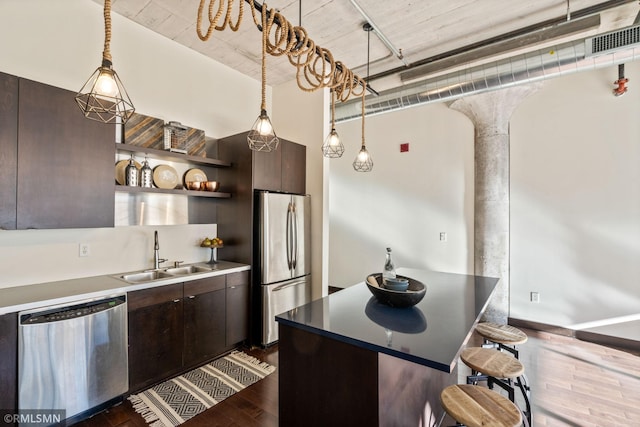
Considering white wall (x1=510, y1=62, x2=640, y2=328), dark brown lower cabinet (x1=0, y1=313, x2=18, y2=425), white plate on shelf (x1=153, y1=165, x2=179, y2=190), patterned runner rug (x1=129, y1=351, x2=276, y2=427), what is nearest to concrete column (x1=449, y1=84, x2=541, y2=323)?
white wall (x1=510, y1=62, x2=640, y2=328)

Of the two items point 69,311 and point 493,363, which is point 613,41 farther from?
point 69,311

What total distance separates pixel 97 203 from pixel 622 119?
528 centimetres

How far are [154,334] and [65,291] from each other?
0.73 meters

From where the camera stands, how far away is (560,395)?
2469 millimetres

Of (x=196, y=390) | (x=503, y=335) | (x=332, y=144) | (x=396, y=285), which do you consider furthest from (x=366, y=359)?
(x=196, y=390)

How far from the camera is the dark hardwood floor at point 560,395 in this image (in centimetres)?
215

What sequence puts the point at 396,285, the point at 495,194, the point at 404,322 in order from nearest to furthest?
the point at 404,322, the point at 396,285, the point at 495,194

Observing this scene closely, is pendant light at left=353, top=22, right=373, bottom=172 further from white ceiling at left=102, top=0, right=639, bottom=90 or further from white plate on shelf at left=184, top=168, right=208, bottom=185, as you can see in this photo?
white plate on shelf at left=184, top=168, right=208, bottom=185

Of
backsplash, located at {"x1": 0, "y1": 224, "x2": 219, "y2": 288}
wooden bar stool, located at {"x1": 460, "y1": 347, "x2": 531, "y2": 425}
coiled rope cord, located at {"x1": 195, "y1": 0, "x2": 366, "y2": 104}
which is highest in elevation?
coiled rope cord, located at {"x1": 195, "y1": 0, "x2": 366, "y2": 104}

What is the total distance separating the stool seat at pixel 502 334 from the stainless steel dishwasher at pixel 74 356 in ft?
8.92

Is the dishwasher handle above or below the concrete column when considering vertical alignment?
below

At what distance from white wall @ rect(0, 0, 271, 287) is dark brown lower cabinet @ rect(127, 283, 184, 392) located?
65cm

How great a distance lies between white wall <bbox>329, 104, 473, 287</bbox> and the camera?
4.23 meters

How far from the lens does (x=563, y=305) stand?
3570mm
